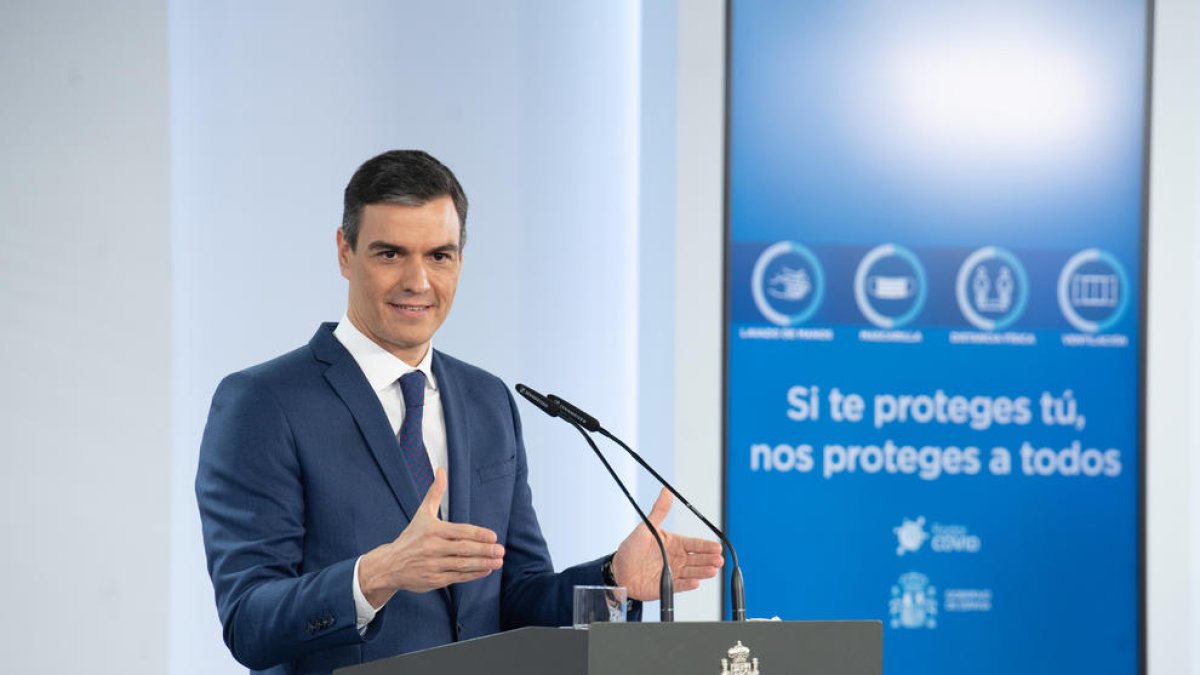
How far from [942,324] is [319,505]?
2.25 m

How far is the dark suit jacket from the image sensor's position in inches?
83.3

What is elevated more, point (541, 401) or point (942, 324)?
point (942, 324)

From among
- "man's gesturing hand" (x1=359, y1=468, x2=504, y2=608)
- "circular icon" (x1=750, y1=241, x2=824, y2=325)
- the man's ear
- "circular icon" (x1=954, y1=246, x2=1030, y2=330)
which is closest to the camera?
"man's gesturing hand" (x1=359, y1=468, x2=504, y2=608)

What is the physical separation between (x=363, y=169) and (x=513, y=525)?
28.3 inches

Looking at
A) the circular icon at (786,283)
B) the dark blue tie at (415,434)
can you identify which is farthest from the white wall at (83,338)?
the circular icon at (786,283)

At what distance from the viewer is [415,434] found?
7.71 ft

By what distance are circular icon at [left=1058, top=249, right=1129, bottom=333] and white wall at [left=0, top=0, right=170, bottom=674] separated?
2568 mm

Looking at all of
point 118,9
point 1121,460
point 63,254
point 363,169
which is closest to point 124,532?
point 63,254

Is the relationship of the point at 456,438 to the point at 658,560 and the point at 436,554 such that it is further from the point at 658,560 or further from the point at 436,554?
the point at 436,554

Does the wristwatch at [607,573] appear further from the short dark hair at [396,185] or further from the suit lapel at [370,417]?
the short dark hair at [396,185]

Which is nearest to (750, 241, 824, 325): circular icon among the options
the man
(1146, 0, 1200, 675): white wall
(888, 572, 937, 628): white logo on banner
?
(888, 572, 937, 628): white logo on banner

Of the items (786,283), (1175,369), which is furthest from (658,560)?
(1175,369)

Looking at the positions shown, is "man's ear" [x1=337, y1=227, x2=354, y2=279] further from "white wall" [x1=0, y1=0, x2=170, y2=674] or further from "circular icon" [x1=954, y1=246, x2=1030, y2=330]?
"circular icon" [x1=954, y1=246, x2=1030, y2=330]

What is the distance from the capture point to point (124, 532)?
11.9 feet
